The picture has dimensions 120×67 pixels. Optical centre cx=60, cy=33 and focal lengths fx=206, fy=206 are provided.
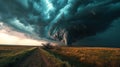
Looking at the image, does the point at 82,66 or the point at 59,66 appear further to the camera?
the point at 82,66

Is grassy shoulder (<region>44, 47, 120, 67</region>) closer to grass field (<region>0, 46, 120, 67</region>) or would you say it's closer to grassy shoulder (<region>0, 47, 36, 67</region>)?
grass field (<region>0, 46, 120, 67</region>)

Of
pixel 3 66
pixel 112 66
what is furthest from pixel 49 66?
pixel 112 66

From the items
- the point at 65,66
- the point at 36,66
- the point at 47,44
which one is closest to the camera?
the point at 65,66

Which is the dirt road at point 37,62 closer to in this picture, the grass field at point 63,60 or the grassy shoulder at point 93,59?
the grass field at point 63,60

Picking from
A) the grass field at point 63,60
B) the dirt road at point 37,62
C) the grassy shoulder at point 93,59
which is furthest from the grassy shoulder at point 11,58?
the grassy shoulder at point 93,59

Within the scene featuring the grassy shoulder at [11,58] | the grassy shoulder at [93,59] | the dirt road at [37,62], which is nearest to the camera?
the grassy shoulder at [93,59]

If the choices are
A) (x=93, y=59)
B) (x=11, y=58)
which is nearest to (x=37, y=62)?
(x=93, y=59)

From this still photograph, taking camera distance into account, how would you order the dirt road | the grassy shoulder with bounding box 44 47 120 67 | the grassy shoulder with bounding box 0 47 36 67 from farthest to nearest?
the grassy shoulder with bounding box 0 47 36 67 < the dirt road < the grassy shoulder with bounding box 44 47 120 67

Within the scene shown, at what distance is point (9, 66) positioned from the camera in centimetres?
2461

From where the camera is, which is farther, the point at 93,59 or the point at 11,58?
the point at 11,58

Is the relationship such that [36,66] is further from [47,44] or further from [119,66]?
[47,44]

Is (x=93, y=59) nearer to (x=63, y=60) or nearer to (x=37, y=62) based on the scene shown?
(x=63, y=60)

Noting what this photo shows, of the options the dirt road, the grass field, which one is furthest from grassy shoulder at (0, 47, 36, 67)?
the dirt road

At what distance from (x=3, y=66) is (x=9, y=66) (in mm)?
865
